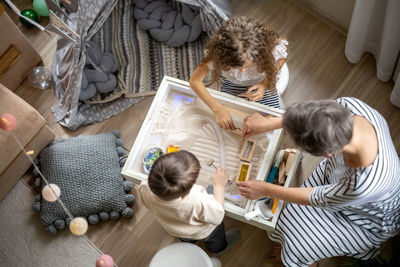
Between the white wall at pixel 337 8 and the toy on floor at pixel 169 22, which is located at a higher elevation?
the toy on floor at pixel 169 22

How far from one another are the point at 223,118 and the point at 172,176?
451mm

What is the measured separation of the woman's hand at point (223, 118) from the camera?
5.04 feet

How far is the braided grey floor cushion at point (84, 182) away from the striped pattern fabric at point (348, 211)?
30.6 inches

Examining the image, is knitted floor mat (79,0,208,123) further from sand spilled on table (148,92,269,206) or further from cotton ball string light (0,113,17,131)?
cotton ball string light (0,113,17,131)

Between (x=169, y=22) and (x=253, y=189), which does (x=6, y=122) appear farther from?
(x=169, y=22)

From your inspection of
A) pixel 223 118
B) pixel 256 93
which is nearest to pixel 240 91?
pixel 256 93

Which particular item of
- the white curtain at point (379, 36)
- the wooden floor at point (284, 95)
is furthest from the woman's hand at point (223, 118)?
the white curtain at point (379, 36)

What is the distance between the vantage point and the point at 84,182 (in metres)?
1.90

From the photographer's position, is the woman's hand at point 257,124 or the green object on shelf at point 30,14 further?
the green object on shelf at point 30,14

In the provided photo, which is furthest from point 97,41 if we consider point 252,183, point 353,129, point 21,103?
point 353,129

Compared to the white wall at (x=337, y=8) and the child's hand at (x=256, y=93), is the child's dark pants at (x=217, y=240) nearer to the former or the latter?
the child's hand at (x=256, y=93)

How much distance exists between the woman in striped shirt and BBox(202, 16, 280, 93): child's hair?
24 centimetres

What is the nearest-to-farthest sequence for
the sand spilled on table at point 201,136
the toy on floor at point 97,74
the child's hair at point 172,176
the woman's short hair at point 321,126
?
the woman's short hair at point 321,126
the child's hair at point 172,176
the sand spilled on table at point 201,136
the toy on floor at point 97,74

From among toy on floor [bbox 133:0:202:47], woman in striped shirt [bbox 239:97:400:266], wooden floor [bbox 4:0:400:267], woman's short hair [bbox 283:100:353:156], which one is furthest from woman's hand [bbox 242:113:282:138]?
toy on floor [bbox 133:0:202:47]
